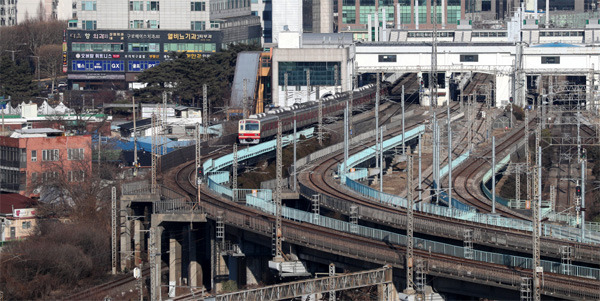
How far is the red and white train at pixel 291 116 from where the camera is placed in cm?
7406

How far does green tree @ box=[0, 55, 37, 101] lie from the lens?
105 m

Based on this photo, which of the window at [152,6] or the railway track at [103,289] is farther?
Answer: the window at [152,6]

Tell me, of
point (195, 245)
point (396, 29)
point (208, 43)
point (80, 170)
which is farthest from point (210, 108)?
point (195, 245)

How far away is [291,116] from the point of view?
8044 centimetres

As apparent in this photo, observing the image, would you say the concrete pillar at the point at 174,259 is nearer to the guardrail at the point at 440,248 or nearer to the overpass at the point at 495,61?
the guardrail at the point at 440,248

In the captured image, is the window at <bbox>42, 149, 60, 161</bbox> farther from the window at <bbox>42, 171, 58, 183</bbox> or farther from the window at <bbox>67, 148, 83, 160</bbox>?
the window at <bbox>42, 171, 58, 183</bbox>

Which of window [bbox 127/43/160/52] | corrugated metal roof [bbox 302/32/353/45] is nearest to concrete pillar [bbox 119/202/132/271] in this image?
corrugated metal roof [bbox 302/32/353/45]

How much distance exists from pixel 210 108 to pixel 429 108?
18.5m

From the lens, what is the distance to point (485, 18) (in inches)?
5689

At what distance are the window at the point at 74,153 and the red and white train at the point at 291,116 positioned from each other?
37.4 ft

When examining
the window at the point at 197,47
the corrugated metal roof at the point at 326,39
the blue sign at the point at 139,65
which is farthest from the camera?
the window at the point at 197,47

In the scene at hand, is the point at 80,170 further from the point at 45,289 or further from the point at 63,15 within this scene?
the point at 63,15

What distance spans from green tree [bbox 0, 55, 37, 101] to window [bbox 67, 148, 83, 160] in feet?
130

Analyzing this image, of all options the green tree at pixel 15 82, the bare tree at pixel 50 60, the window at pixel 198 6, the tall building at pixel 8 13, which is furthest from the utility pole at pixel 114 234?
the tall building at pixel 8 13
